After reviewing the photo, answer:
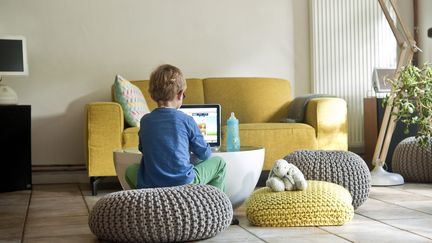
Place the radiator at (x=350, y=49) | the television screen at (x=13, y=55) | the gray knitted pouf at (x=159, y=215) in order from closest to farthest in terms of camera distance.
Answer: the gray knitted pouf at (x=159, y=215) < the television screen at (x=13, y=55) < the radiator at (x=350, y=49)

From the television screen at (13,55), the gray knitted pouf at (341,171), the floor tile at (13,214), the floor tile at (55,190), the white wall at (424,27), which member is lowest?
the floor tile at (13,214)

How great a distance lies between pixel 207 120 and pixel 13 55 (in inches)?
66.4

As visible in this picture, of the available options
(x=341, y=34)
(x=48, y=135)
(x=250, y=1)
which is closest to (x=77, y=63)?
(x=48, y=135)

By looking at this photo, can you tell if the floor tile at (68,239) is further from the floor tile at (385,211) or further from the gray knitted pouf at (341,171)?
the floor tile at (385,211)

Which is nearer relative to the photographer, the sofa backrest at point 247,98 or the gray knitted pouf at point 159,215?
the gray knitted pouf at point 159,215

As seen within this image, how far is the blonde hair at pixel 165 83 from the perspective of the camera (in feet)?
9.18

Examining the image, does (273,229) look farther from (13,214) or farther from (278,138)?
(278,138)

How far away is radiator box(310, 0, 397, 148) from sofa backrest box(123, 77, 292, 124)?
586mm

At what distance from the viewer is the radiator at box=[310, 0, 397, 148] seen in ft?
18.7

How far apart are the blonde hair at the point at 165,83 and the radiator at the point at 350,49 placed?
10.0 feet

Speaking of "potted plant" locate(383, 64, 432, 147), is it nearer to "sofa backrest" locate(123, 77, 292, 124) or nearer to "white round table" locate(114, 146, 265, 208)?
"white round table" locate(114, 146, 265, 208)

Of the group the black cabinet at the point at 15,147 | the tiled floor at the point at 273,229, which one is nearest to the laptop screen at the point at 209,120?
the tiled floor at the point at 273,229

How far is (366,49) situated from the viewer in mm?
5758

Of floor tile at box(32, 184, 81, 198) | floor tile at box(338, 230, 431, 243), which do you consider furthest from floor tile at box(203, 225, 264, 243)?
floor tile at box(32, 184, 81, 198)
